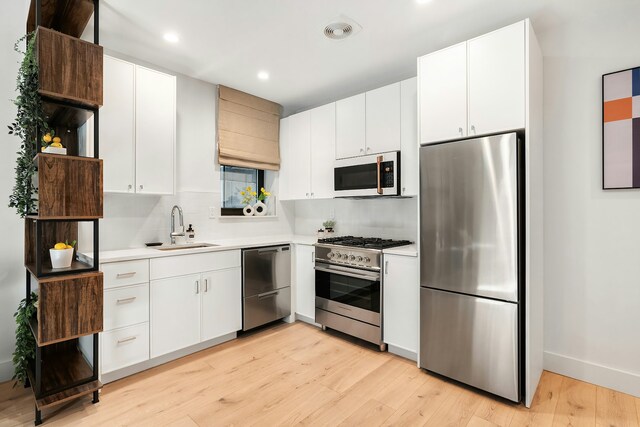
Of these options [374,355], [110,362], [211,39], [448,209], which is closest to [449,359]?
[374,355]

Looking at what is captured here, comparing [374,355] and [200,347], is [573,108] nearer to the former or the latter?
[374,355]

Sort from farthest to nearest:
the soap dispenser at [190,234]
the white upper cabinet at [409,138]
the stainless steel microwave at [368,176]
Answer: the soap dispenser at [190,234]
the stainless steel microwave at [368,176]
the white upper cabinet at [409,138]

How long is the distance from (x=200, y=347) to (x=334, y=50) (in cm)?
291

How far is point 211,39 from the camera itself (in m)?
2.61

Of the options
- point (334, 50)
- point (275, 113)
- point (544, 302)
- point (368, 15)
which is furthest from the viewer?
point (275, 113)

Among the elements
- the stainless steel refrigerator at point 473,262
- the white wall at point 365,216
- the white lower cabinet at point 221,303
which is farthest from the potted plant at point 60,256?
the white wall at point 365,216

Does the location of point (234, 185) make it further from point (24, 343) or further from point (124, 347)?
point (24, 343)

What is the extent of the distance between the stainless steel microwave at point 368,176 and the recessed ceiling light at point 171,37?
5.90 feet

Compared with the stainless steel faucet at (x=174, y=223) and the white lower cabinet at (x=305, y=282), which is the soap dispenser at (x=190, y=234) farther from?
the white lower cabinet at (x=305, y=282)

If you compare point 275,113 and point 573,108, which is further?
point 275,113

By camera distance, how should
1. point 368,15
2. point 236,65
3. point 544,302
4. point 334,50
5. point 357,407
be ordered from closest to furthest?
point 357,407 < point 368,15 < point 544,302 < point 334,50 < point 236,65

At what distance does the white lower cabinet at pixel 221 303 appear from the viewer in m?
2.88

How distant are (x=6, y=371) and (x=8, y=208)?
3.88ft

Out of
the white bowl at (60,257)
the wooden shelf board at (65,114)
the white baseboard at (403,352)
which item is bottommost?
the white baseboard at (403,352)
